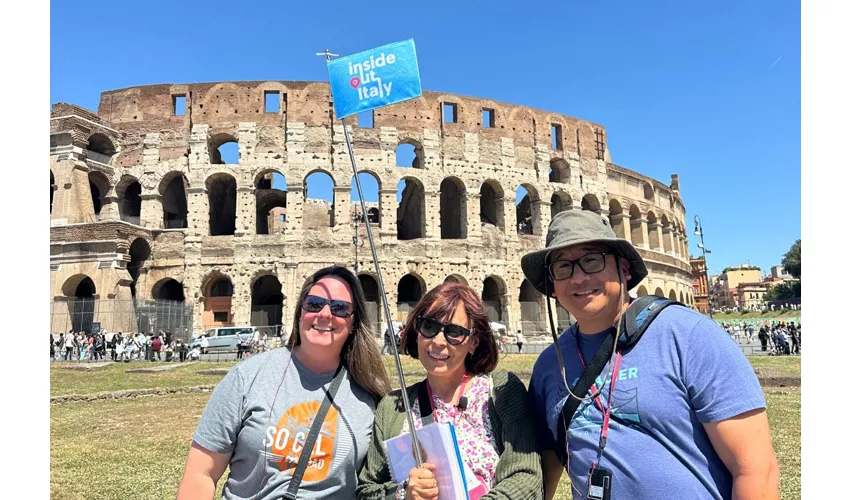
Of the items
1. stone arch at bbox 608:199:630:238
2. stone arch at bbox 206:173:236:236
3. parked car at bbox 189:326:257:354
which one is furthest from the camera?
stone arch at bbox 608:199:630:238

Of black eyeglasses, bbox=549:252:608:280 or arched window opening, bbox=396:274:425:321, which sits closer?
black eyeglasses, bbox=549:252:608:280

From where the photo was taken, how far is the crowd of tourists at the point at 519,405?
1917mm

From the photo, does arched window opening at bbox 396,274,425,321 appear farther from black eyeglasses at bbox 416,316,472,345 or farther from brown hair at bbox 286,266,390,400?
black eyeglasses at bbox 416,316,472,345

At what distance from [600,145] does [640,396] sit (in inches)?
1315

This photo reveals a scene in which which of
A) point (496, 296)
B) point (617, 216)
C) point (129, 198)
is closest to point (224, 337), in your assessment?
point (129, 198)

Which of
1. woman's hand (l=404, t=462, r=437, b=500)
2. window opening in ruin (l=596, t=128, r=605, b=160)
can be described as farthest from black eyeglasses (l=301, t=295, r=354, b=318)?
window opening in ruin (l=596, t=128, r=605, b=160)

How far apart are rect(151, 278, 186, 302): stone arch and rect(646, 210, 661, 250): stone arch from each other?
94.9 ft

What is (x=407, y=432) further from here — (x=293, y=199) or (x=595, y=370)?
(x=293, y=199)

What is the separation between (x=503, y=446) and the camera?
89.5 inches

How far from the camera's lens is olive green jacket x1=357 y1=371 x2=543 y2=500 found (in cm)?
216

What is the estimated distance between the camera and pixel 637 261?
7.95 feet

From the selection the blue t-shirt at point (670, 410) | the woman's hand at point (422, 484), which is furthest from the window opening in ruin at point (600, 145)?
the woman's hand at point (422, 484)

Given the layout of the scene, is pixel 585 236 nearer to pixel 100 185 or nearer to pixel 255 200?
pixel 255 200
